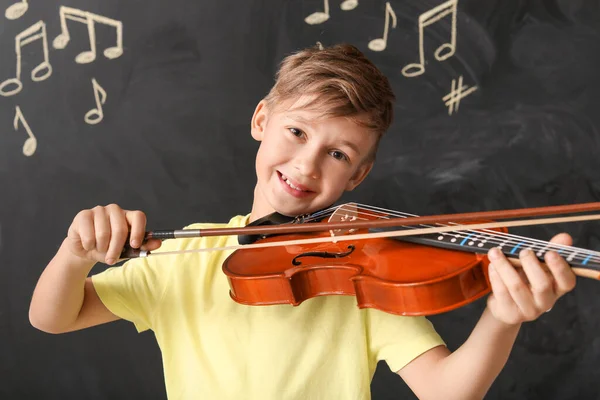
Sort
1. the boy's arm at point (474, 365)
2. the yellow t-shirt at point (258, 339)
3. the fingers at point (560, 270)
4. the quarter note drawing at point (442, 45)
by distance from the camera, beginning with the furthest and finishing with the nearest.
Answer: the quarter note drawing at point (442, 45) < the yellow t-shirt at point (258, 339) < the boy's arm at point (474, 365) < the fingers at point (560, 270)

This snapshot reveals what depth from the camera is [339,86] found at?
1123 millimetres

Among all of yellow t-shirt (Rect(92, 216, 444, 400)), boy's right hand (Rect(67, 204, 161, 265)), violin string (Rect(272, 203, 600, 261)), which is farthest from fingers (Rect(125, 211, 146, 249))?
violin string (Rect(272, 203, 600, 261))

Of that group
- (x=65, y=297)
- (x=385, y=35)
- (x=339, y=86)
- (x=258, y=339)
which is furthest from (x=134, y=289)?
(x=385, y=35)

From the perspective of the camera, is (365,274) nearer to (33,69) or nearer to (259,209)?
(259,209)

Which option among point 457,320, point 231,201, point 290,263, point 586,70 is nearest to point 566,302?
point 457,320

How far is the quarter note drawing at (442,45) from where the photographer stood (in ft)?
5.60

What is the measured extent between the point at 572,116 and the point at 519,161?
169 millimetres

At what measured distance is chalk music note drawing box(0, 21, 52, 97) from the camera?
68.4 inches

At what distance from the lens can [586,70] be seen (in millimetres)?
1691

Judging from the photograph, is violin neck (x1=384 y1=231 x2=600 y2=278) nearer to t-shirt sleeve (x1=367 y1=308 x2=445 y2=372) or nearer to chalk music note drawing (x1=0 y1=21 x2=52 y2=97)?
t-shirt sleeve (x1=367 y1=308 x2=445 y2=372)

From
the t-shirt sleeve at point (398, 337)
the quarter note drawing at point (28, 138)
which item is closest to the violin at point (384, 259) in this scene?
the t-shirt sleeve at point (398, 337)

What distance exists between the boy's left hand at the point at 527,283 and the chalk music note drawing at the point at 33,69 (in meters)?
1.33

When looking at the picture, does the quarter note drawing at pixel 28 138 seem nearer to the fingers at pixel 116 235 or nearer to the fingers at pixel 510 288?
the fingers at pixel 116 235

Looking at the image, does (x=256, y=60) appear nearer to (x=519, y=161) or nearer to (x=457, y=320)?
(x=519, y=161)
